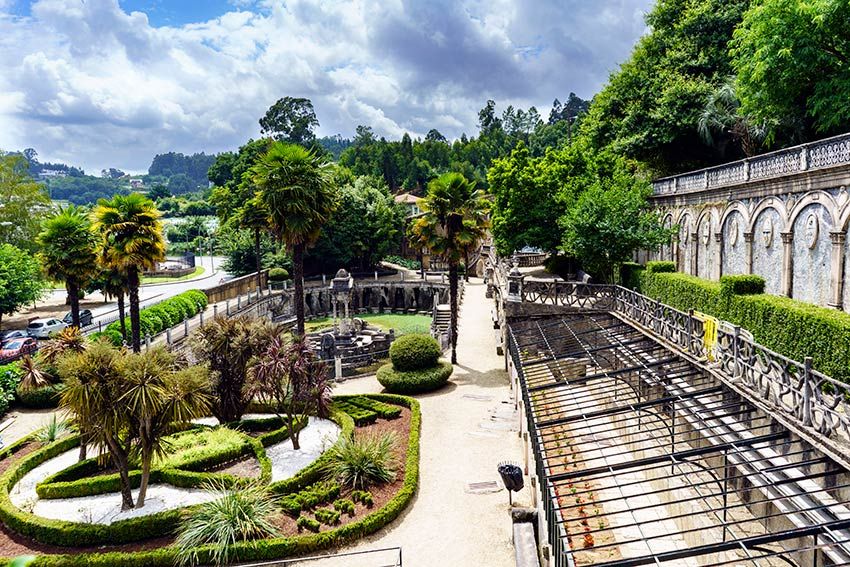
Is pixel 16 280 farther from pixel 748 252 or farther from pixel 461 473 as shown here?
pixel 748 252

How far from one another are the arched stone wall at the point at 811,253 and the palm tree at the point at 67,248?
32.9m

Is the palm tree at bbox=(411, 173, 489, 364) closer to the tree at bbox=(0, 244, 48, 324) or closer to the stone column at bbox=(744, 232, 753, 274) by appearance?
A: the stone column at bbox=(744, 232, 753, 274)

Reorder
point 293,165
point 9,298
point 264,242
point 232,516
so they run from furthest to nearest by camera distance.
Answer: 1. point 264,242
2. point 9,298
3. point 293,165
4. point 232,516

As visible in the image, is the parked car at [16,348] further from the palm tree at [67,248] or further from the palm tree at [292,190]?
the palm tree at [292,190]

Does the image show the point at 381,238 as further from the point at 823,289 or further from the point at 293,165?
the point at 823,289

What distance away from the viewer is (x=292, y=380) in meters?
19.2

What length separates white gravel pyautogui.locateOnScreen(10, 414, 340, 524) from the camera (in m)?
14.9

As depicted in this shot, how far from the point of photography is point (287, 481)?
1587 cm

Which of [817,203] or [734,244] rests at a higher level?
[817,203]

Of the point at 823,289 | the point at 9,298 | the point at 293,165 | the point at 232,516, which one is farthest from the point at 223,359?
the point at 9,298

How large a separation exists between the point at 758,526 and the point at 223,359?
682 inches

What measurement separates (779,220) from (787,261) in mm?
1683

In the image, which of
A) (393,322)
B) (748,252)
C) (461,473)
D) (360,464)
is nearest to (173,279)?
(393,322)

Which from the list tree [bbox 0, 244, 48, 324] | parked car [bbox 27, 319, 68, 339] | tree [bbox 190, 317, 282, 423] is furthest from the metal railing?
tree [bbox 0, 244, 48, 324]
